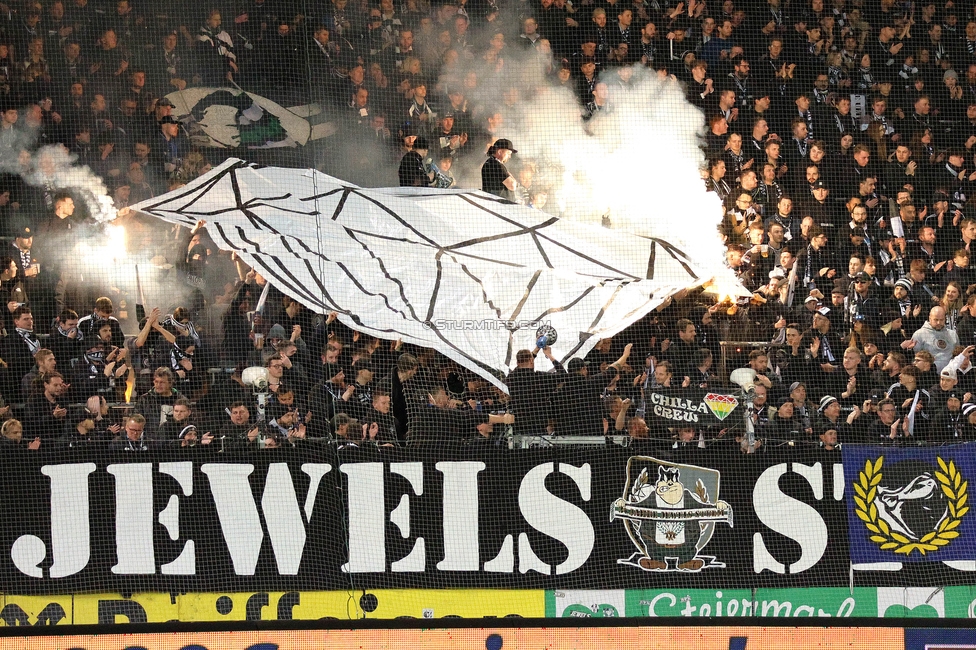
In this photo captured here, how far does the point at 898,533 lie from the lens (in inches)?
238

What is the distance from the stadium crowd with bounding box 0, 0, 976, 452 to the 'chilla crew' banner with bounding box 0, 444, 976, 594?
176mm

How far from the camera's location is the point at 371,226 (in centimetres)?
626

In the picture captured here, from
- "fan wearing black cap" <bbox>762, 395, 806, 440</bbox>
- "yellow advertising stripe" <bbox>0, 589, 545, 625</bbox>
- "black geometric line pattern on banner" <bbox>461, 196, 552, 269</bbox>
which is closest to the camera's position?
"yellow advertising stripe" <bbox>0, 589, 545, 625</bbox>

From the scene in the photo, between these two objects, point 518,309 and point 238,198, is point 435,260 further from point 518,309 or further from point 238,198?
point 238,198

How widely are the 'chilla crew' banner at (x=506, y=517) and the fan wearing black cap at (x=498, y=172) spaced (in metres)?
1.63

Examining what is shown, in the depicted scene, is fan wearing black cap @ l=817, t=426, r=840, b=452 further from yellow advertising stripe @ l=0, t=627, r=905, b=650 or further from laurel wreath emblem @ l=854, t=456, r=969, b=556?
yellow advertising stripe @ l=0, t=627, r=905, b=650

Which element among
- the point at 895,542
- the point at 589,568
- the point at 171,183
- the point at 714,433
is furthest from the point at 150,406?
the point at 895,542

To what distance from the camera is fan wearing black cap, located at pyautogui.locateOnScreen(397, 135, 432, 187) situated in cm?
628

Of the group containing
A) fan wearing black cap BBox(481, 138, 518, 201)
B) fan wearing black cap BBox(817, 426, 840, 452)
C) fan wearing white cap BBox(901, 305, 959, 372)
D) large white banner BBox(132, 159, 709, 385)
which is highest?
fan wearing black cap BBox(481, 138, 518, 201)

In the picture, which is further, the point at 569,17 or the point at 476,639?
the point at 569,17

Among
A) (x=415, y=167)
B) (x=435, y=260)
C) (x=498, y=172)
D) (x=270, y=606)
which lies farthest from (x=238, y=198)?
(x=270, y=606)

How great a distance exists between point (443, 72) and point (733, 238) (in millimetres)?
2097

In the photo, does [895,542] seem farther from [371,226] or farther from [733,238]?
[371,226]

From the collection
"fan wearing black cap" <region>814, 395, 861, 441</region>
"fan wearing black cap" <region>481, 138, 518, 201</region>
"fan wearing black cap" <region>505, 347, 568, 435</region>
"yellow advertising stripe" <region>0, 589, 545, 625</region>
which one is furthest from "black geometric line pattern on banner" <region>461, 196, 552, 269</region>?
"yellow advertising stripe" <region>0, 589, 545, 625</region>
